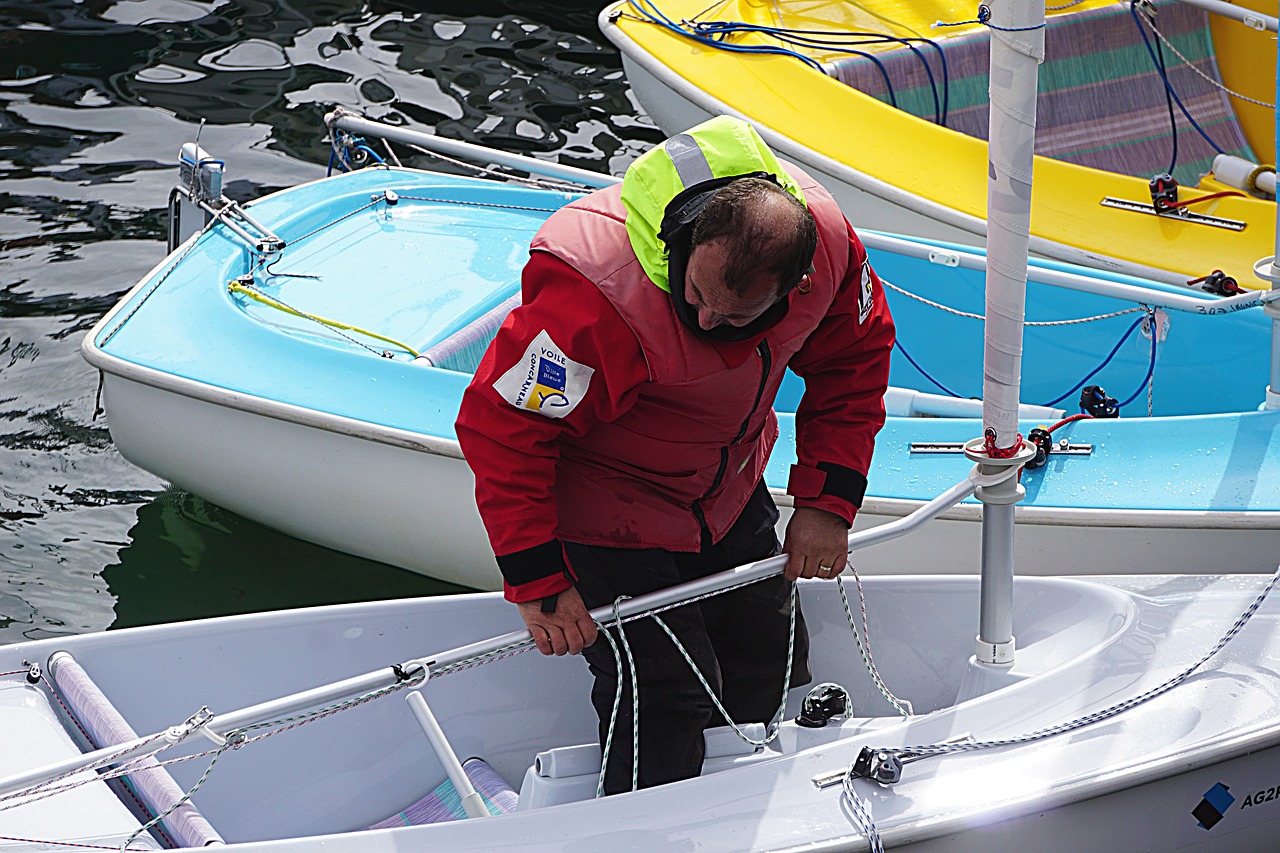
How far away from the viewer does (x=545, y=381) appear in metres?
1.57

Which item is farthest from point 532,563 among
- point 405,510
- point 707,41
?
point 707,41

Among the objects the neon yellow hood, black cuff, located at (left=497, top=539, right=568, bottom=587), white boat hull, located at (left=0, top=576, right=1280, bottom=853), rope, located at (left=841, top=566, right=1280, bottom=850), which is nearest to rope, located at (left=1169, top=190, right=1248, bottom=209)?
white boat hull, located at (left=0, top=576, right=1280, bottom=853)

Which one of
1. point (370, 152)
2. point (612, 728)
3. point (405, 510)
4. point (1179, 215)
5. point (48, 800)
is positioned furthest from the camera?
point (370, 152)

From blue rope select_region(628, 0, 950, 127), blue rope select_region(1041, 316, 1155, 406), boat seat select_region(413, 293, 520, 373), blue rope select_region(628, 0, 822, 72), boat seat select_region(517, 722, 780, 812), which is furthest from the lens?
blue rope select_region(628, 0, 950, 127)

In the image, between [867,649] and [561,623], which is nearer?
[561,623]

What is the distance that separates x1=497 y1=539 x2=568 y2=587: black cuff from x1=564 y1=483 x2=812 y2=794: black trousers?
0.51ft

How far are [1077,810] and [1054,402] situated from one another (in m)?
1.70

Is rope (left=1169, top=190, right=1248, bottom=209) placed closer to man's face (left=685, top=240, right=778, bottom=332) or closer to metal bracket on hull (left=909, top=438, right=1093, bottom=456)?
metal bracket on hull (left=909, top=438, right=1093, bottom=456)

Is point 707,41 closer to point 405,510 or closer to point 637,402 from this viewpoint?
point 405,510

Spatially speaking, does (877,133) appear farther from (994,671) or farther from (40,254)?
(40,254)

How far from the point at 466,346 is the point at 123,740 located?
132 centimetres

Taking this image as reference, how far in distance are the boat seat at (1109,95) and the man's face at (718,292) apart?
9.71 feet

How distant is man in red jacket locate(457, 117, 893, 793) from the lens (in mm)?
1556

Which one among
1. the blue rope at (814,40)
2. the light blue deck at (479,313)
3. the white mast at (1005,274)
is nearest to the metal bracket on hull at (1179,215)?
the light blue deck at (479,313)
